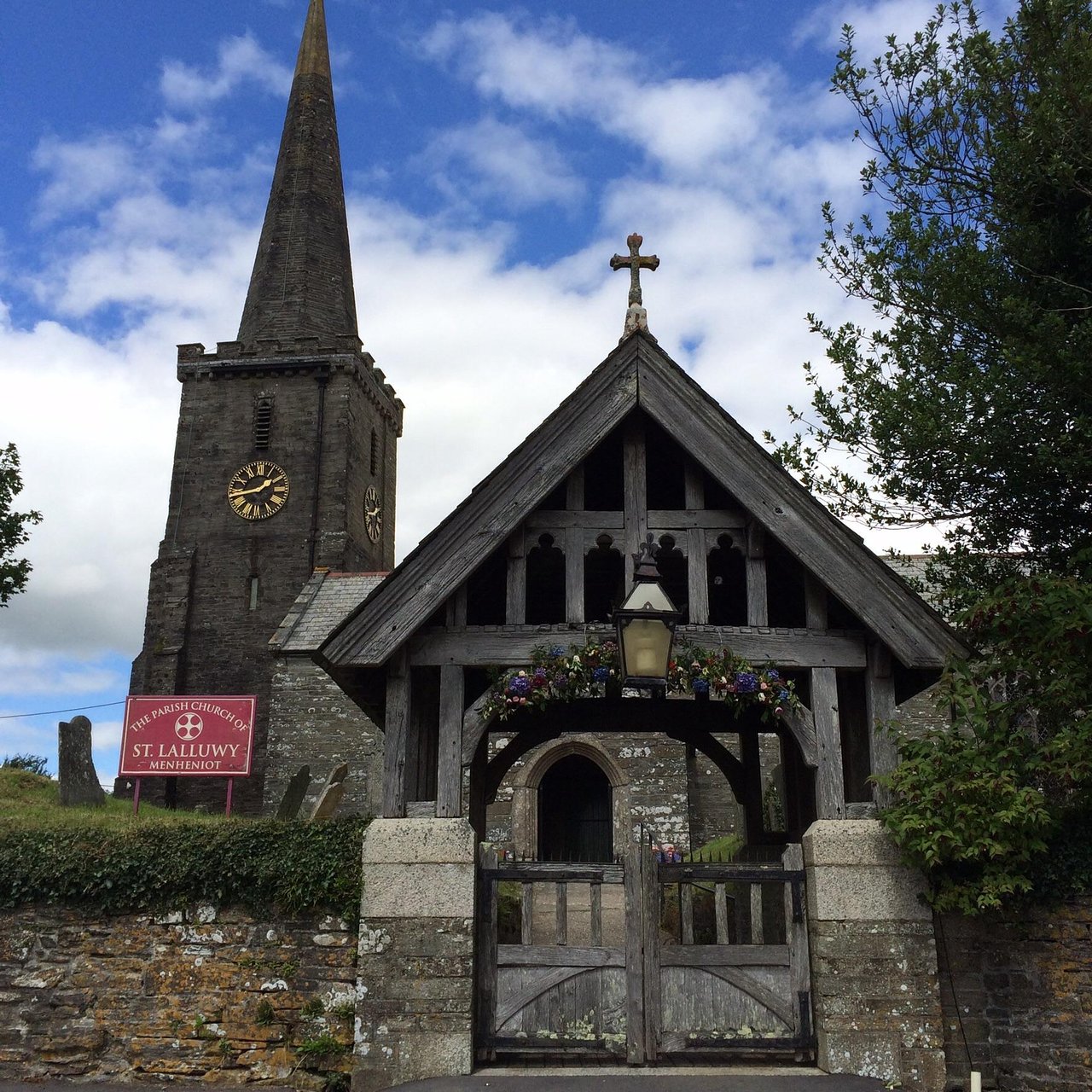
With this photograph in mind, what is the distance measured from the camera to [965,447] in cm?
971

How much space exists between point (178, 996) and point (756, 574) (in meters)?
5.02

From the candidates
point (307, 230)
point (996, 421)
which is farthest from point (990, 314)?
point (307, 230)

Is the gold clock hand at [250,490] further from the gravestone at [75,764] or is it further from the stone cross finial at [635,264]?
the stone cross finial at [635,264]

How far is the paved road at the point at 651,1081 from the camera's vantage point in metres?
6.68

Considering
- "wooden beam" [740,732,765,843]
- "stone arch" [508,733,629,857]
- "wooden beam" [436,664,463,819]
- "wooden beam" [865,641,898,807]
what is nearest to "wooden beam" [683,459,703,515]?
"wooden beam" [865,641,898,807]

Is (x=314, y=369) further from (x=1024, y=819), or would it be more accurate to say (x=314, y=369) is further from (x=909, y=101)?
(x=1024, y=819)

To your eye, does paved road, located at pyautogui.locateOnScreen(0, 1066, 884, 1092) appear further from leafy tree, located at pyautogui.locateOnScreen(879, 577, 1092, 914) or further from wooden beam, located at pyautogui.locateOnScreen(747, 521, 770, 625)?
wooden beam, located at pyautogui.locateOnScreen(747, 521, 770, 625)

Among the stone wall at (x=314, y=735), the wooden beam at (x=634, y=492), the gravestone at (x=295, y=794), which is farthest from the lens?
the stone wall at (x=314, y=735)

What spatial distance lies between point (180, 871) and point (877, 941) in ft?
15.8

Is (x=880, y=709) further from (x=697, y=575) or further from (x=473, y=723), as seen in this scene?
(x=473, y=723)

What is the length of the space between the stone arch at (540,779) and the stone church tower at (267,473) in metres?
9.89

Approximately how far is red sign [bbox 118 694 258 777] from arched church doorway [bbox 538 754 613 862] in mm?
8407

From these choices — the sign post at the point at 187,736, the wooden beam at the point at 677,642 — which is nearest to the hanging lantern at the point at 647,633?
the wooden beam at the point at 677,642

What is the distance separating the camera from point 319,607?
32250 mm
